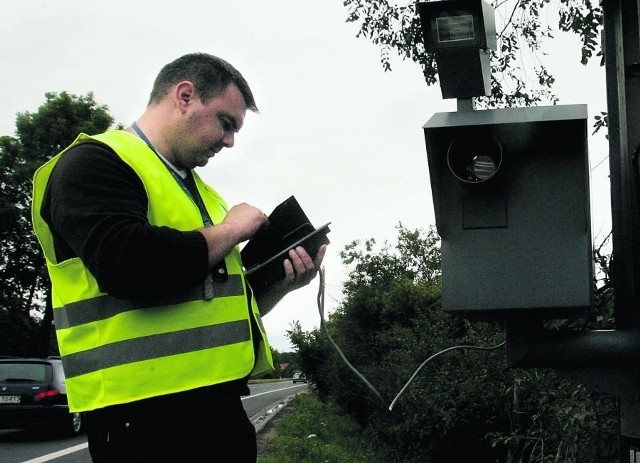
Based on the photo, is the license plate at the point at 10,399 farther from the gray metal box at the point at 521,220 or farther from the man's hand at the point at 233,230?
the gray metal box at the point at 521,220

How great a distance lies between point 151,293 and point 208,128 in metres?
0.50

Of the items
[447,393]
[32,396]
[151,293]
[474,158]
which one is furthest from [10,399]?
[474,158]

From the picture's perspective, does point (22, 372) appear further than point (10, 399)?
Yes

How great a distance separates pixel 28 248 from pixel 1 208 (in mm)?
2012

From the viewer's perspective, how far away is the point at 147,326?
1.98m

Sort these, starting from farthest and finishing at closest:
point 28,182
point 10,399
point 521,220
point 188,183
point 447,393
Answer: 1. point 28,182
2. point 10,399
3. point 447,393
4. point 188,183
5. point 521,220

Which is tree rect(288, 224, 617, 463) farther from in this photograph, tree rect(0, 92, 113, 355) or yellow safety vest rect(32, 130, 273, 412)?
tree rect(0, 92, 113, 355)

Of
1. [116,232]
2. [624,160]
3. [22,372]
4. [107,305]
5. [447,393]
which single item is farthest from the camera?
[22,372]

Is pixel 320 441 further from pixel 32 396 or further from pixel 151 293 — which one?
pixel 151 293

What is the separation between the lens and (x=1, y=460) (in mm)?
9758

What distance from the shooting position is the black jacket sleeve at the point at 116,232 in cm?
188

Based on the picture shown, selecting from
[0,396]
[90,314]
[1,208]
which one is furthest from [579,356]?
[1,208]

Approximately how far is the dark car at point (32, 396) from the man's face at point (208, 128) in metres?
10.1

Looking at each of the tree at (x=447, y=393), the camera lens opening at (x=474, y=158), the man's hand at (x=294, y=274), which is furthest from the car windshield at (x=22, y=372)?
the camera lens opening at (x=474, y=158)
